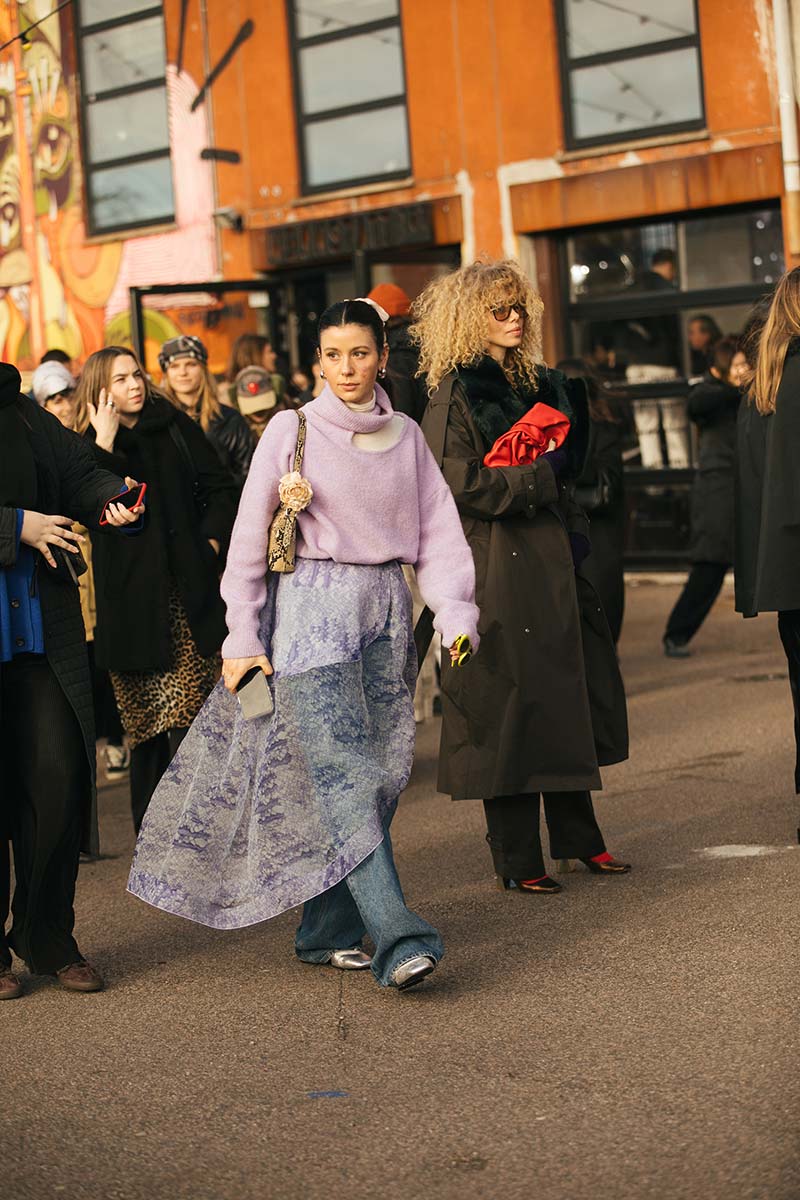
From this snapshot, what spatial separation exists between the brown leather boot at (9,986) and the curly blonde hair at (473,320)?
2.35m

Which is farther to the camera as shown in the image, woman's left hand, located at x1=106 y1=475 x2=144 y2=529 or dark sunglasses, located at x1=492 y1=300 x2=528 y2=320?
dark sunglasses, located at x1=492 y1=300 x2=528 y2=320

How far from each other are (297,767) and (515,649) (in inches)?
49.2

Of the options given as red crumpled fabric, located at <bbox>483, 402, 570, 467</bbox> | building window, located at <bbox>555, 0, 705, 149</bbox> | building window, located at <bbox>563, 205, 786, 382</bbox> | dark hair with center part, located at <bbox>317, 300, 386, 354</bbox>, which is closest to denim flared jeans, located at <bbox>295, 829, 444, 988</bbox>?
dark hair with center part, located at <bbox>317, 300, 386, 354</bbox>

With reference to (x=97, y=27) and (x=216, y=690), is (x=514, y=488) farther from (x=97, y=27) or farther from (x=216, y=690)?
(x=97, y=27)

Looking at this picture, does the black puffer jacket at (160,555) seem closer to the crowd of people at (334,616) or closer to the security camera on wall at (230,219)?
the crowd of people at (334,616)

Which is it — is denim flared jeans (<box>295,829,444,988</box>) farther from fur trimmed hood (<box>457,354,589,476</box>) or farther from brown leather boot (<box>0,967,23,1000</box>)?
fur trimmed hood (<box>457,354,589,476</box>)

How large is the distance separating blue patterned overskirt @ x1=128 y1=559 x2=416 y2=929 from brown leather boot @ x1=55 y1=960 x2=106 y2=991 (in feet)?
1.00

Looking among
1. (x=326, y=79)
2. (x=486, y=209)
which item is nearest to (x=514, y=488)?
(x=486, y=209)

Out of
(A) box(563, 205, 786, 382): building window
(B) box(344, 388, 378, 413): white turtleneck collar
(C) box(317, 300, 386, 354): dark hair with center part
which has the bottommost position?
(B) box(344, 388, 378, 413): white turtleneck collar

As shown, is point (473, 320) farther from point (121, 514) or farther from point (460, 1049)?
point (460, 1049)

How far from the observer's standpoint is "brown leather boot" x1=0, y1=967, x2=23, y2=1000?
18.3 ft

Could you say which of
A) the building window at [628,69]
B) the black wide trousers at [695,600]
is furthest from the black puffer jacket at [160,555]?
the building window at [628,69]

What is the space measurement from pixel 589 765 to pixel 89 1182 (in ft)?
9.09

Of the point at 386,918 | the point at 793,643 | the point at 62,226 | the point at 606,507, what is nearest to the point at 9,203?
the point at 62,226
